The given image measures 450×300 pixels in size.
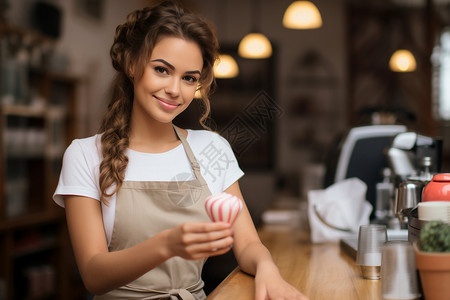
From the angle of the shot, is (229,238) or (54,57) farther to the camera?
(54,57)

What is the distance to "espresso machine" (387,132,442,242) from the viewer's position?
5.16 ft

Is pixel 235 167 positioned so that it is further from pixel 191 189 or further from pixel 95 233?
pixel 95 233

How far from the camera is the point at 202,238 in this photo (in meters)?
0.95

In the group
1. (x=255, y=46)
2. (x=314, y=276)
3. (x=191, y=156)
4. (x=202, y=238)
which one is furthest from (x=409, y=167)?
(x=255, y=46)

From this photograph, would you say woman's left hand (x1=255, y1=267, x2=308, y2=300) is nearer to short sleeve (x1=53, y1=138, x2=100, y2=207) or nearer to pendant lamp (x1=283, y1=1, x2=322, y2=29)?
short sleeve (x1=53, y1=138, x2=100, y2=207)

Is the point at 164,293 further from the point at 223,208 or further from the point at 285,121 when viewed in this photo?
the point at 285,121

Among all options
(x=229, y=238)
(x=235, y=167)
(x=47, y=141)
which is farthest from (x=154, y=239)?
(x=47, y=141)

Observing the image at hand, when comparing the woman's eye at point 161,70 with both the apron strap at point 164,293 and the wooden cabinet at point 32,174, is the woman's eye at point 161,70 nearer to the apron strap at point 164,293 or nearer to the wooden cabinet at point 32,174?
the apron strap at point 164,293

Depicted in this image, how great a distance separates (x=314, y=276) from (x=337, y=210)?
2.14 feet

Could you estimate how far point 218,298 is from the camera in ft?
3.88

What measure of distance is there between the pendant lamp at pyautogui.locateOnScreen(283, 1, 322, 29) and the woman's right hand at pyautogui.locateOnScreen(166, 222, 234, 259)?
130 inches

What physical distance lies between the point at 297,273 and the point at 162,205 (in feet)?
1.44

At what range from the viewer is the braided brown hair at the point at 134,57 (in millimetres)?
1319

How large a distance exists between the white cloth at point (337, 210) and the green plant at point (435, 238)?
1011mm
